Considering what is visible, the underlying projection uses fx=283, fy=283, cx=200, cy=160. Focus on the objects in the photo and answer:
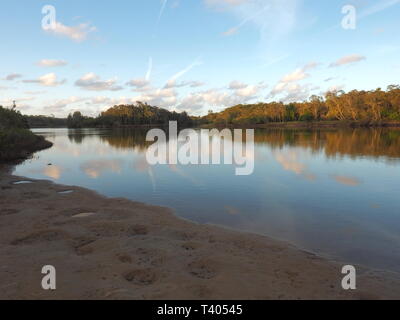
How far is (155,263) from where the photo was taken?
256 inches

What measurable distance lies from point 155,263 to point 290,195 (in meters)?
9.45

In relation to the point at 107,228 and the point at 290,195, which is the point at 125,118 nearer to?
the point at 290,195

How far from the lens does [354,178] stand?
17.8 m

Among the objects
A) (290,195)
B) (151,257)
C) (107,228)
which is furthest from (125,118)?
(151,257)

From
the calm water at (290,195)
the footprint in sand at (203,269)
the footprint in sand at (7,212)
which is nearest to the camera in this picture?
the footprint in sand at (203,269)

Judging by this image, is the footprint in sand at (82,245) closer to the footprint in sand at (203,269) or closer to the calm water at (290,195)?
the footprint in sand at (203,269)

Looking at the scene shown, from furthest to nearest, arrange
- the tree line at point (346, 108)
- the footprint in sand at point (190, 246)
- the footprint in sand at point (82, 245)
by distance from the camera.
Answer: the tree line at point (346, 108) < the footprint in sand at point (190, 246) < the footprint in sand at point (82, 245)

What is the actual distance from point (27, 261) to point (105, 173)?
15.2 m

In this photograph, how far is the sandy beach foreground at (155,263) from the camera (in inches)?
208

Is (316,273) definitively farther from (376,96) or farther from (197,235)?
(376,96)

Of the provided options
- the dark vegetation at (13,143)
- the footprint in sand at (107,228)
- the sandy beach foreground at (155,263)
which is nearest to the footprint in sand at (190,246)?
the sandy beach foreground at (155,263)

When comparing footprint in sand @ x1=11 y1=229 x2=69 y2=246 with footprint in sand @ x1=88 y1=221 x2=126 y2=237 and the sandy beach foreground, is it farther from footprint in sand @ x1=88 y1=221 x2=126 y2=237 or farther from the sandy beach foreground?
footprint in sand @ x1=88 y1=221 x2=126 y2=237

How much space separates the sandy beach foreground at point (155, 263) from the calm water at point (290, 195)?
1525 mm
